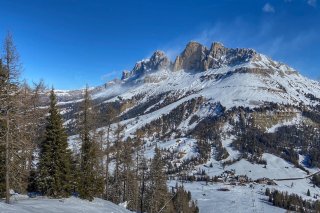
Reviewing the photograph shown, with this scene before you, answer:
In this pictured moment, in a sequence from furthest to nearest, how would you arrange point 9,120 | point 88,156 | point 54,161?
point 88,156 < point 54,161 < point 9,120

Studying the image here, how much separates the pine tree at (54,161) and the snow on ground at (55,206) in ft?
5.34

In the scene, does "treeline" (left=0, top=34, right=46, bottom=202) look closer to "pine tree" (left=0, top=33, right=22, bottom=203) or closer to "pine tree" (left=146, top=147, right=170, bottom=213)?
"pine tree" (left=0, top=33, right=22, bottom=203)

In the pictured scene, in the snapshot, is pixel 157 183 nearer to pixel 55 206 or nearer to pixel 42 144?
pixel 42 144

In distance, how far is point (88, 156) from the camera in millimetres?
54406

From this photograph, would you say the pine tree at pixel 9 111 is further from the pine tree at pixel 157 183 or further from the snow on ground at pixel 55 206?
the pine tree at pixel 157 183

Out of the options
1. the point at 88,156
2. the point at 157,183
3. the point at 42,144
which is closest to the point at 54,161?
the point at 42,144

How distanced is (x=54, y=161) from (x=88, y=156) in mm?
7118

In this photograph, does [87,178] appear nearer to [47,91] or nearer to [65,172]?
[65,172]

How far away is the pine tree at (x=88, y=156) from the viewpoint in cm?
5284

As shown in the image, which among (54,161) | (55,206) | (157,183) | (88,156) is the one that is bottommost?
(55,206)

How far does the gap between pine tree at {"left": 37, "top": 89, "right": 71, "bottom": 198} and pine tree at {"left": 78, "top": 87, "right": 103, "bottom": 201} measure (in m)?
3.63

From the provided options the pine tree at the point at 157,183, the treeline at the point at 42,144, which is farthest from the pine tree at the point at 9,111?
the pine tree at the point at 157,183

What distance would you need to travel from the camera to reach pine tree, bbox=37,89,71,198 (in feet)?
Result: 156

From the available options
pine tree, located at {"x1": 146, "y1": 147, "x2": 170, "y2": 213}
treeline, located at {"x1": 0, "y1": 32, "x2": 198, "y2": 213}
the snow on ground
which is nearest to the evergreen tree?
pine tree, located at {"x1": 146, "y1": 147, "x2": 170, "y2": 213}
